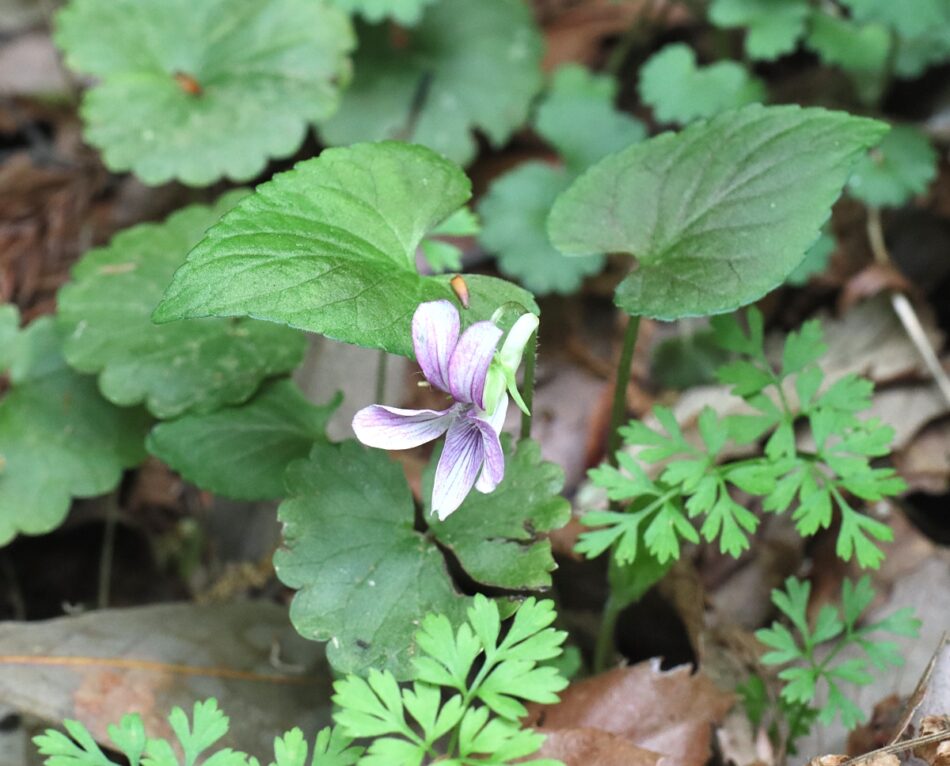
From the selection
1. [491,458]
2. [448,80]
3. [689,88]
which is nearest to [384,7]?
[448,80]

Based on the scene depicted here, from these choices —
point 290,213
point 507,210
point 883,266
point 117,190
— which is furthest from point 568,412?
point 117,190

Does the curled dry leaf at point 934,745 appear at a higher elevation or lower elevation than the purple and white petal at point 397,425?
lower

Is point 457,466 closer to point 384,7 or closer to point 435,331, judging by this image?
point 435,331

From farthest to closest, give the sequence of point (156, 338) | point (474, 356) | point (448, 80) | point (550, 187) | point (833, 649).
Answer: point (448, 80) → point (550, 187) → point (156, 338) → point (833, 649) → point (474, 356)

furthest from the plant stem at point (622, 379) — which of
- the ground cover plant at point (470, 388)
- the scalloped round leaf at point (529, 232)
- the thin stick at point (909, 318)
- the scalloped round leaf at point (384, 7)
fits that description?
the scalloped round leaf at point (384, 7)

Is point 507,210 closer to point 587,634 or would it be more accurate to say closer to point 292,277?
point 587,634

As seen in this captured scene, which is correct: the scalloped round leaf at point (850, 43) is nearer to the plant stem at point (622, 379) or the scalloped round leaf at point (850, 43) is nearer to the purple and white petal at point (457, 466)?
the plant stem at point (622, 379)
